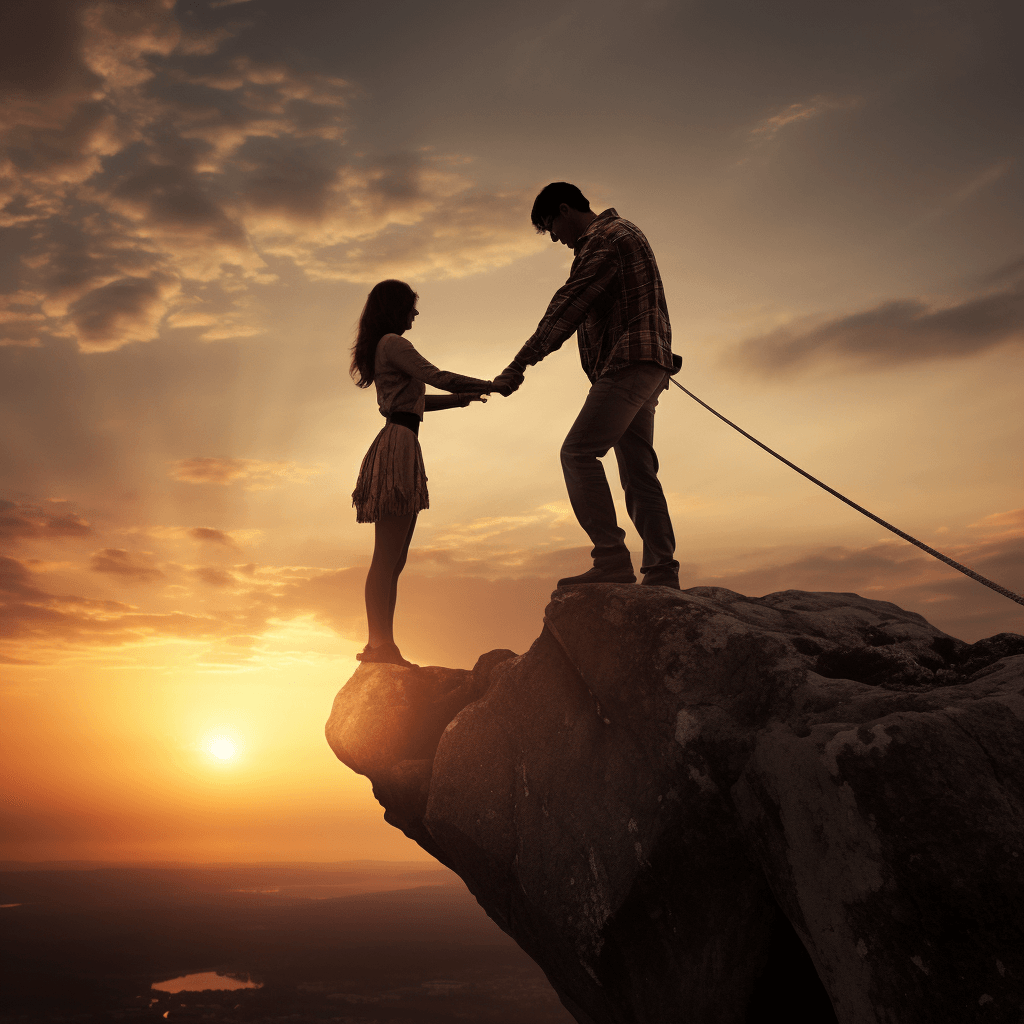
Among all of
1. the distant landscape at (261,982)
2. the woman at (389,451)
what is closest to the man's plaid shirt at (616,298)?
the woman at (389,451)

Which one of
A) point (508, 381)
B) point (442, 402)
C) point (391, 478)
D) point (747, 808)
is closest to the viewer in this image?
point (747, 808)

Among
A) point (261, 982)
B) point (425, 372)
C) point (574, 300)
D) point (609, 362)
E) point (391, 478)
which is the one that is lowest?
point (261, 982)

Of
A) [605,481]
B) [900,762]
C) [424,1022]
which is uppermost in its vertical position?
[605,481]

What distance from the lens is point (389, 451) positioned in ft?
27.0

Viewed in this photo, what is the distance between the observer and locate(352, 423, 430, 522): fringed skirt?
26.6 feet

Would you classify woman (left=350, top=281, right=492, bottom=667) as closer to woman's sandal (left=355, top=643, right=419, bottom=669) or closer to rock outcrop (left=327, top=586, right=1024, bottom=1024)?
woman's sandal (left=355, top=643, right=419, bottom=669)

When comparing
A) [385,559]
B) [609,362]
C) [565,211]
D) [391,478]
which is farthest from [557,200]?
[385,559]

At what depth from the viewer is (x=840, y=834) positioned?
407 cm

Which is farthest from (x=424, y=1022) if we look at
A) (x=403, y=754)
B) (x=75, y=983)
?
(x=403, y=754)

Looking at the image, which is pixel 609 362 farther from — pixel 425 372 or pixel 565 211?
pixel 425 372

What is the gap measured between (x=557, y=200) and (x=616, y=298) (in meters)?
1.10

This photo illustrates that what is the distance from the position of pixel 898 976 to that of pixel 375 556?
19.6 feet

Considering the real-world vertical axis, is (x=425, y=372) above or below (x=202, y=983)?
above

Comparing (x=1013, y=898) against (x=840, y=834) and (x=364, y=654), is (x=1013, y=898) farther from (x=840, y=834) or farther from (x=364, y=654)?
(x=364, y=654)
